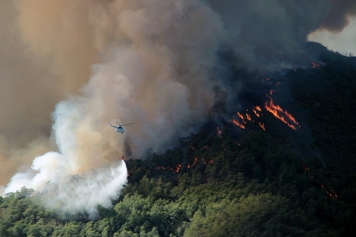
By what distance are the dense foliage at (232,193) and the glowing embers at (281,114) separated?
2.33 meters

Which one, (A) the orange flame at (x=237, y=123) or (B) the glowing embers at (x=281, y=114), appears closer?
(A) the orange flame at (x=237, y=123)

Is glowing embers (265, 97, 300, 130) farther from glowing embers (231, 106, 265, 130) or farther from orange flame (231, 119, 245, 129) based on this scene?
orange flame (231, 119, 245, 129)

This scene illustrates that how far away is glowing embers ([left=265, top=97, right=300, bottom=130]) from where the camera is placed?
89.3 metres

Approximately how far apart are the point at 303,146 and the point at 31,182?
123 feet

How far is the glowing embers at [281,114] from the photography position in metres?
89.3

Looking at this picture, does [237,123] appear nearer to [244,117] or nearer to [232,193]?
[244,117]

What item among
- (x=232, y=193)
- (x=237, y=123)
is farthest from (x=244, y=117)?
(x=232, y=193)

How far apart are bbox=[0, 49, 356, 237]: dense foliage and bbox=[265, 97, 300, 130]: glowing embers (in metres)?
2.33

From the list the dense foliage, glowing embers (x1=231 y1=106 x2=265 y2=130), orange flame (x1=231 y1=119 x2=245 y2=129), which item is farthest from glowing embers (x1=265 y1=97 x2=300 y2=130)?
orange flame (x1=231 y1=119 x2=245 y2=129)

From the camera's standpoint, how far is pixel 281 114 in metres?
91.0

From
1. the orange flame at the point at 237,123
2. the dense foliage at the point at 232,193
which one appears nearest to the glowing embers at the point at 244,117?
the orange flame at the point at 237,123

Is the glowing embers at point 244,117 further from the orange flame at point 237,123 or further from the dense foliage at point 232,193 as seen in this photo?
Result: the dense foliage at point 232,193

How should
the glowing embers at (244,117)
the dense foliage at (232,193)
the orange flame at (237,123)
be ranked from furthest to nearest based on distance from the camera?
the glowing embers at (244,117)
the orange flame at (237,123)
the dense foliage at (232,193)

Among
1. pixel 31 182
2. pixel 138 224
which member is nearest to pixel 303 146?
pixel 138 224
